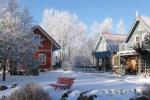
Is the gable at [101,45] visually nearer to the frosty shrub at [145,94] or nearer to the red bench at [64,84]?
the red bench at [64,84]

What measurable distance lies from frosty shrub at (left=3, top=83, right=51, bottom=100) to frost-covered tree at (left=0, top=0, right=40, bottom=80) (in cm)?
991

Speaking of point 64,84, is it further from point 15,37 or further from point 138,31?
point 138,31

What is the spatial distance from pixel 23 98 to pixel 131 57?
84.5 ft

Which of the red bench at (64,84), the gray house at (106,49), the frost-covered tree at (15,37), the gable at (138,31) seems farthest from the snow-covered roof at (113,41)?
→ the red bench at (64,84)

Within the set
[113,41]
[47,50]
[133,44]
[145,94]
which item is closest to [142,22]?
[133,44]

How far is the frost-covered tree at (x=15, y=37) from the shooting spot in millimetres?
27844

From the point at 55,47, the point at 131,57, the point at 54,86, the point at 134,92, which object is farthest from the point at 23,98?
the point at 55,47

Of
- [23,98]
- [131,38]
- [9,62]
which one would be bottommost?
[23,98]

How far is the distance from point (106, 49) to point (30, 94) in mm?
34995

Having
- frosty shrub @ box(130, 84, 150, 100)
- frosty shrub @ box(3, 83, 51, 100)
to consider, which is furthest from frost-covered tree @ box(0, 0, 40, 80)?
frosty shrub @ box(130, 84, 150, 100)

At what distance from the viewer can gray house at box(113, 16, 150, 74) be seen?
3928 centimetres

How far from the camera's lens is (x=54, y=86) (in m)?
20.5

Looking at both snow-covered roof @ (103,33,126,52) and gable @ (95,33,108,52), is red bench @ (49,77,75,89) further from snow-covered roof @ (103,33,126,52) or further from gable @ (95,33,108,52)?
gable @ (95,33,108,52)

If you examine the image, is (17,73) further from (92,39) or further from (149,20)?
(92,39)
